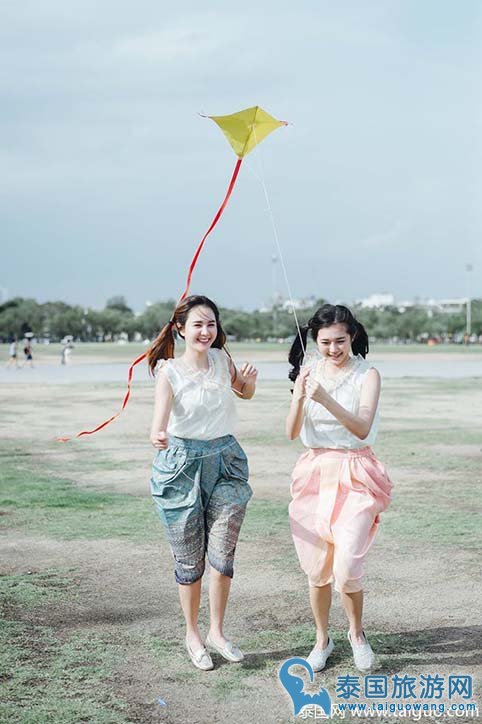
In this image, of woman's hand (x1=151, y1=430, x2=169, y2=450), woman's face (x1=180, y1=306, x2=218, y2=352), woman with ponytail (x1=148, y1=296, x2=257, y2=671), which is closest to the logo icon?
woman with ponytail (x1=148, y1=296, x2=257, y2=671)

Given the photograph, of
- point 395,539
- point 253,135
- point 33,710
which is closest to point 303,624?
point 33,710

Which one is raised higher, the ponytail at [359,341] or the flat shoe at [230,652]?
the ponytail at [359,341]

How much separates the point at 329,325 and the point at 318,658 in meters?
1.59

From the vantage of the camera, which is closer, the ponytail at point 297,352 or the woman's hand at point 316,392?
the woman's hand at point 316,392

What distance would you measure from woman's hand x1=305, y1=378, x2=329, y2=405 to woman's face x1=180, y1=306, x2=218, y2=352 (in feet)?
2.07

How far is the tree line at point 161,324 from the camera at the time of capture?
109 meters

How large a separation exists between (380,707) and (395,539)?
127 inches

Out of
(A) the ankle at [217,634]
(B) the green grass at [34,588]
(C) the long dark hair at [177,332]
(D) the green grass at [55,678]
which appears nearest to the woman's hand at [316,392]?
(C) the long dark hair at [177,332]

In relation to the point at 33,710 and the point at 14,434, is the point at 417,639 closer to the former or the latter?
the point at 33,710

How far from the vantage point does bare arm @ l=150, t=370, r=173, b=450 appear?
460 centimetres

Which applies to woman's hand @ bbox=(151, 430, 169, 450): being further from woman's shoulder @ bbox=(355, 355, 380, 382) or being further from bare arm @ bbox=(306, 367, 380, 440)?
woman's shoulder @ bbox=(355, 355, 380, 382)

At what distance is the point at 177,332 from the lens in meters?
4.95

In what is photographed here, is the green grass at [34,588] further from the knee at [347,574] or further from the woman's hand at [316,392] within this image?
the woman's hand at [316,392]

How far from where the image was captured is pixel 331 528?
455 centimetres
